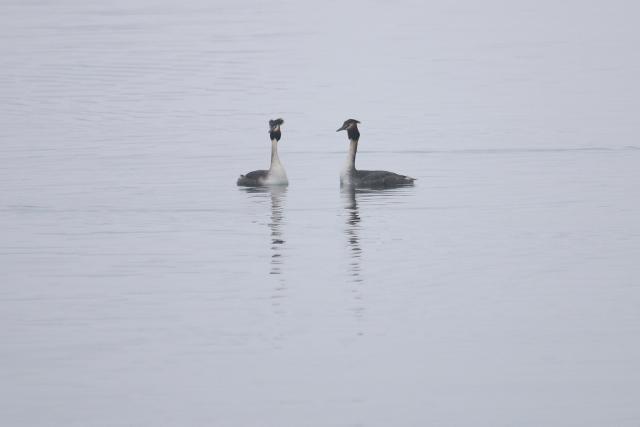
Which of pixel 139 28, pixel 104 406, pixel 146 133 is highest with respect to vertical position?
pixel 139 28

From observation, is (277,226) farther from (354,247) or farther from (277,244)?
(354,247)

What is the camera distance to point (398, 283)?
70.1ft

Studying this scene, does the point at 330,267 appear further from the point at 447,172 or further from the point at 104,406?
the point at 447,172

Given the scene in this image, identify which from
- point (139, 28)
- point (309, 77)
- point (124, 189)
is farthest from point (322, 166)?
point (139, 28)

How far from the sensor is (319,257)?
23656 millimetres

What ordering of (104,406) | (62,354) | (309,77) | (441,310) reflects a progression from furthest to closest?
(309,77) < (441,310) < (62,354) < (104,406)

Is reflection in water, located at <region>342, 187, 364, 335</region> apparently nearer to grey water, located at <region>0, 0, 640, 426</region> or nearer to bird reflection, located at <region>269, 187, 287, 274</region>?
grey water, located at <region>0, 0, 640, 426</region>

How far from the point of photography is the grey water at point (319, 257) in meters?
16.0

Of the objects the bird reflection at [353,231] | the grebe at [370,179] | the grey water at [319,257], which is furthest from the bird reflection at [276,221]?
the grebe at [370,179]

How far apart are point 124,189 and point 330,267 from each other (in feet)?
35.3

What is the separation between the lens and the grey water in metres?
16.0

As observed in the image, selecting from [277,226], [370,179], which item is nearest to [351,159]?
[370,179]

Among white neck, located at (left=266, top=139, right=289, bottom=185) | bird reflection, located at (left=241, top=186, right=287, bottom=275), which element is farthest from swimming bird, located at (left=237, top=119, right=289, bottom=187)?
bird reflection, located at (left=241, top=186, right=287, bottom=275)

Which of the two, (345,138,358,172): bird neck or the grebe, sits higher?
(345,138,358,172): bird neck
